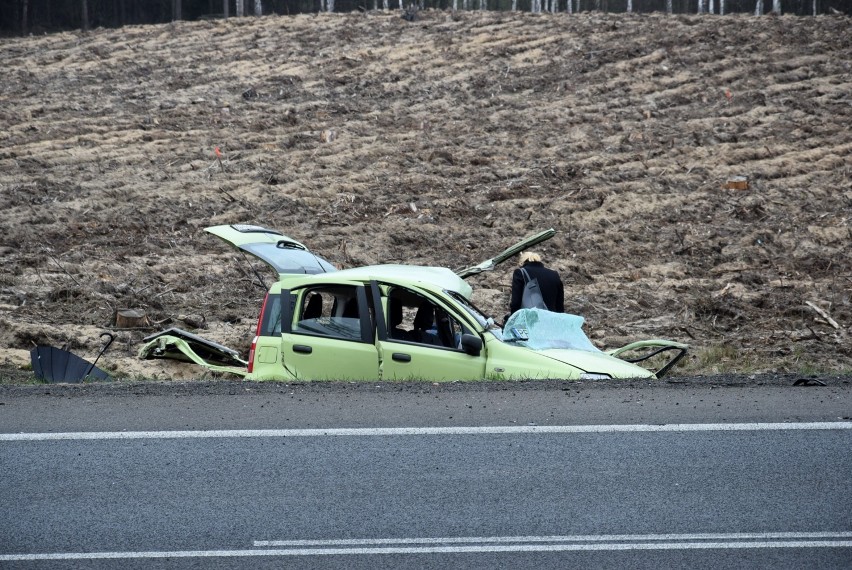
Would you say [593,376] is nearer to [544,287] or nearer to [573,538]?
[544,287]

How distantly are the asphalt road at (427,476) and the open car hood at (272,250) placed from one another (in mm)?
1577

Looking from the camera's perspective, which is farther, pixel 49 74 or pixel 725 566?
pixel 49 74

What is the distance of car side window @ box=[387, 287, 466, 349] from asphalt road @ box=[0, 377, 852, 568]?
0.58m

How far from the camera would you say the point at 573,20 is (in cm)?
3381

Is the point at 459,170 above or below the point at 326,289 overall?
below

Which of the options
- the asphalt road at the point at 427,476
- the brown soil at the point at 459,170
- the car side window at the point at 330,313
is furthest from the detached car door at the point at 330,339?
the brown soil at the point at 459,170

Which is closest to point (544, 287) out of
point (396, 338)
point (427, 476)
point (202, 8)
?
point (396, 338)

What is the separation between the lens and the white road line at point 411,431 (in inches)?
290

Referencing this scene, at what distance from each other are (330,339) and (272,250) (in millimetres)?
1596

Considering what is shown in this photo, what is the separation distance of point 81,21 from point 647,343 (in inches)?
1782

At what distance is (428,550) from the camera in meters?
5.43

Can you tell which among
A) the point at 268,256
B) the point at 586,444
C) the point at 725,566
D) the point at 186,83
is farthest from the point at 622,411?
the point at 186,83

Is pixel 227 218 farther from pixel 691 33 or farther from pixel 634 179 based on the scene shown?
pixel 691 33

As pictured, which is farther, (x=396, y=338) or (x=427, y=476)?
(x=396, y=338)
